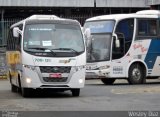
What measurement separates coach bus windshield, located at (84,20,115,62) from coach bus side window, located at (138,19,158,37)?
5.14 ft

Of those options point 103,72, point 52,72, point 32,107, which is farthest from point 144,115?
point 103,72

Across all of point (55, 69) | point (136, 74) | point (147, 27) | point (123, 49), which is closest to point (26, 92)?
point (55, 69)

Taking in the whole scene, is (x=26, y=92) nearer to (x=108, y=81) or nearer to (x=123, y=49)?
(x=123, y=49)

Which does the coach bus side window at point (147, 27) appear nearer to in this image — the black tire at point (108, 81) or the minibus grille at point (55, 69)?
the black tire at point (108, 81)

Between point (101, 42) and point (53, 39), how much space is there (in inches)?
304

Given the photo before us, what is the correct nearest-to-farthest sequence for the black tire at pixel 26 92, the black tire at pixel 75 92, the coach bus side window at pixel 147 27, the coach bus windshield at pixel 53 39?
the coach bus windshield at pixel 53 39, the black tire at pixel 26 92, the black tire at pixel 75 92, the coach bus side window at pixel 147 27

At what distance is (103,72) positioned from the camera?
87.0 ft

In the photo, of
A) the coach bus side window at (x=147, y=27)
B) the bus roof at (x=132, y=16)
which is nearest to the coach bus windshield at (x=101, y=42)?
the bus roof at (x=132, y=16)

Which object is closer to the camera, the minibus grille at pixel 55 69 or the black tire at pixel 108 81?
the minibus grille at pixel 55 69

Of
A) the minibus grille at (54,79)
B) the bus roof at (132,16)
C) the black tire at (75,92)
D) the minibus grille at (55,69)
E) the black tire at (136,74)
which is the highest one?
the bus roof at (132,16)

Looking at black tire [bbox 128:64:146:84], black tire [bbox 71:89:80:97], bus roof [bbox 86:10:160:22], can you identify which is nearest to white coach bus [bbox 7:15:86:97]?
black tire [bbox 71:89:80:97]

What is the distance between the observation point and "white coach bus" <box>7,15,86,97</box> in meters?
18.9

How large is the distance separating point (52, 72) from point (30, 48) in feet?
3.73

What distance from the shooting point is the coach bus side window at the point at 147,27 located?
27.3 m
